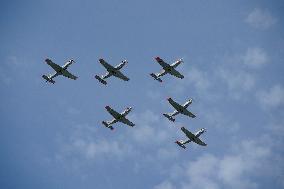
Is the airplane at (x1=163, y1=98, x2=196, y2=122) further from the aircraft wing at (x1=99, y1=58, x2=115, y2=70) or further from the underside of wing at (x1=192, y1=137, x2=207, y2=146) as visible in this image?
the aircraft wing at (x1=99, y1=58, x2=115, y2=70)

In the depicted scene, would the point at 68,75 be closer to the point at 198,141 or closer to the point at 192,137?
the point at 192,137

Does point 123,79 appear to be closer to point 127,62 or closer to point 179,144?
point 127,62

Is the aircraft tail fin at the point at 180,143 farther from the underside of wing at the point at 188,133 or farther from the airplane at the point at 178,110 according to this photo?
the airplane at the point at 178,110

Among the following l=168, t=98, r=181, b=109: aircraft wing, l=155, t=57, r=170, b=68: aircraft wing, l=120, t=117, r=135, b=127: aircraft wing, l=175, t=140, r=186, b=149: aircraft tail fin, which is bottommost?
l=120, t=117, r=135, b=127: aircraft wing

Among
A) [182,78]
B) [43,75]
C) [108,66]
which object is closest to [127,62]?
[108,66]

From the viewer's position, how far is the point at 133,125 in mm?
160625

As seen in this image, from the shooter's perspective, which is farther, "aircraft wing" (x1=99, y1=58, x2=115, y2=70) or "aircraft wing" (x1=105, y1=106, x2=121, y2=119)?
"aircraft wing" (x1=99, y1=58, x2=115, y2=70)

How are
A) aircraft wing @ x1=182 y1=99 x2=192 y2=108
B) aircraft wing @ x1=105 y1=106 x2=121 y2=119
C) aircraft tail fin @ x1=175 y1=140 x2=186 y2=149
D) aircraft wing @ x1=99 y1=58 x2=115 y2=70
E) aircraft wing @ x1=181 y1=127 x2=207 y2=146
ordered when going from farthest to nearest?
aircraft tail fin @ x1=175 y1=140 x2=186 y2=149 → aircraft wing @ x1=99 y1=58 x2=115 y2=70 → aircraft wing @ x1=181 y1=127 x2=207 y2=146 → aircraft wing @ x1=105 y1=106 x2=121 y2=119 → aircraft wing @ x1=182 y1=99 x2=192 y2=108

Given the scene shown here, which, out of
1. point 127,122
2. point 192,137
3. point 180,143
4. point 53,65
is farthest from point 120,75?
point 192,137

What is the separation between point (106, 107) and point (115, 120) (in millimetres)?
6254

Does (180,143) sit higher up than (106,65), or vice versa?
(106,65)

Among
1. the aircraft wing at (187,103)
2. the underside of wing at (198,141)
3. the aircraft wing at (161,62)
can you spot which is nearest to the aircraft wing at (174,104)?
the aircraft wing at (187,103)

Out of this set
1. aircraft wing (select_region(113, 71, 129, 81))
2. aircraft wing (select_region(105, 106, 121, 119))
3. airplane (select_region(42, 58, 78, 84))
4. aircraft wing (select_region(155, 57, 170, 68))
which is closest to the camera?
aircraft wing (select_region(155, 57, 170, 68))

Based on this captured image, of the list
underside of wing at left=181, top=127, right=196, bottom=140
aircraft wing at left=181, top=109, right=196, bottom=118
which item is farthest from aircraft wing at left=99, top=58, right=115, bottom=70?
underside of wing at left=181, top=127, right=196, bottom=140
